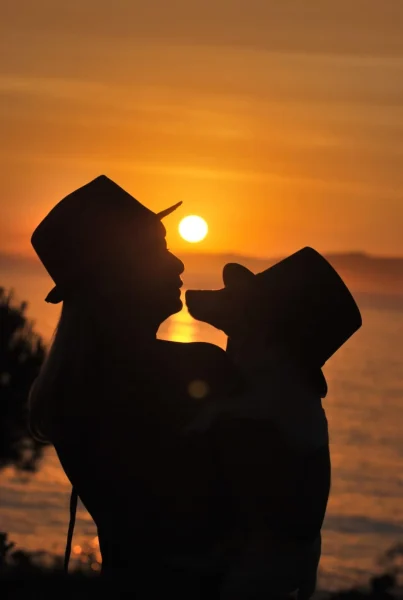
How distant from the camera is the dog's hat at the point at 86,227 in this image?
5191mm

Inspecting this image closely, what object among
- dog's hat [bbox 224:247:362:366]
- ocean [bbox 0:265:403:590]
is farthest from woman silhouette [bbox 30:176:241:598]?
ocean [bbox 0:265:403:590]

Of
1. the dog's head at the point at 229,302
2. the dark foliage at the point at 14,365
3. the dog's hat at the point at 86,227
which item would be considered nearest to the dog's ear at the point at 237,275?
the dog's head at the point at 229,302

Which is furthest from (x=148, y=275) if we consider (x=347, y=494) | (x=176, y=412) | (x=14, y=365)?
(x=347, y=494)

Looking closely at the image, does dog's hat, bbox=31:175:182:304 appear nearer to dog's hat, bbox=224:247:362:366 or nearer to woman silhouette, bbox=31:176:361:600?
woman silhouette, bbox=31:176:361:600

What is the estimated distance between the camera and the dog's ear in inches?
209

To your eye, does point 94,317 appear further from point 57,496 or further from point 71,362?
point 57,496

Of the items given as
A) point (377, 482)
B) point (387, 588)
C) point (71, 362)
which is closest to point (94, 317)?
point (71, 362)

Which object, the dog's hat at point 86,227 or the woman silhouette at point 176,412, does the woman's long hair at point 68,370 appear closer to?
the woman silhouette at point 176,412

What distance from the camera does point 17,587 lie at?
400 inches

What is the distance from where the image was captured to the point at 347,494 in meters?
56.4

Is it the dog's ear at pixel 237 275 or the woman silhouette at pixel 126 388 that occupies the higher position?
the dog's ear at pixel 237 275

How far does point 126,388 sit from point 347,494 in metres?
52.3

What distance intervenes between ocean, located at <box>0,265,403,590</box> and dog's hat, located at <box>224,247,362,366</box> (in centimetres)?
589

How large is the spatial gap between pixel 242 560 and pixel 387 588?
6102mm
